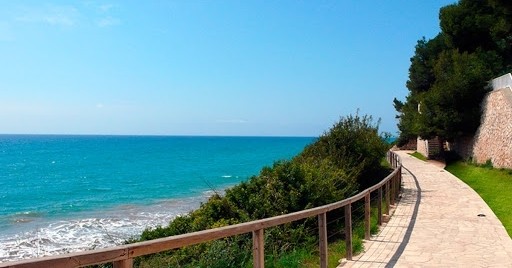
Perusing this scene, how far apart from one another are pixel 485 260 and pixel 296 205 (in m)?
3.91

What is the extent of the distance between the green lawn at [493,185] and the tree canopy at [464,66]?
3271 mm

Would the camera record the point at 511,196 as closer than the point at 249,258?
No

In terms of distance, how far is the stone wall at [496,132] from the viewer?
2255 centimetres

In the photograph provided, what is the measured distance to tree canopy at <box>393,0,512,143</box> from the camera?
2858 cm

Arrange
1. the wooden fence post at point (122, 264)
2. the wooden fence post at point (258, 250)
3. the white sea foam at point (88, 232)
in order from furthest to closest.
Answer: the white sea foam at point (88, 232)
the wooden fence post at point (258, 250)
the wooden fence post at point (122, 264)

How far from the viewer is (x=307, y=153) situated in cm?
1697

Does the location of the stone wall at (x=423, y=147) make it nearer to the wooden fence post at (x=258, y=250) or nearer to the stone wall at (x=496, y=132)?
the stone wall at (x=496, y=132)

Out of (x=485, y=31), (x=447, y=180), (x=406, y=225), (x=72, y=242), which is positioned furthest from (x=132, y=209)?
(x=485, y=31)

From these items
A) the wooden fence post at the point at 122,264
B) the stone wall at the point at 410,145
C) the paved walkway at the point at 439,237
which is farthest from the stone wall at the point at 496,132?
the stone wall at the point at 410,145

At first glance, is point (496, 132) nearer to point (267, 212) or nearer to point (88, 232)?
point (267, 212)

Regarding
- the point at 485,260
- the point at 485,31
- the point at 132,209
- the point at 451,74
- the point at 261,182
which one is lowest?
the point at 132,209

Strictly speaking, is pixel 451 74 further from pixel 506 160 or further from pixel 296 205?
pixel 296 205

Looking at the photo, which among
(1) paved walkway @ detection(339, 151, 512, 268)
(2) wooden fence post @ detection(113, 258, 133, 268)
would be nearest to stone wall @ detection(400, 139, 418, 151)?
(1) paved walkway @ detection(339, 151, 512, 268)

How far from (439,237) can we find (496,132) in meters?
17.9
